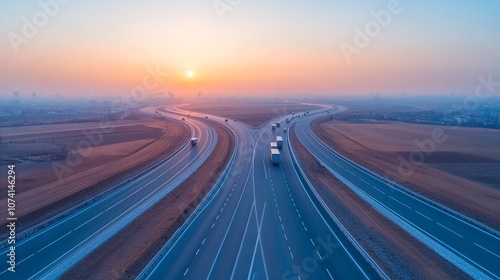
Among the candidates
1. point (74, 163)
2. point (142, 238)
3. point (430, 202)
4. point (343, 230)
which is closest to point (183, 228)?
point (142, 238)

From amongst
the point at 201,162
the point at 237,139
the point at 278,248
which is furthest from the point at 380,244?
the point at 237,139

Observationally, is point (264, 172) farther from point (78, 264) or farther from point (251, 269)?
point (78, 264)

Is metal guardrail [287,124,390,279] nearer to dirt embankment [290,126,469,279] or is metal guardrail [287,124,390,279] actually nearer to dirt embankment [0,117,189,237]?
dirt embankment [290,126,469,279]

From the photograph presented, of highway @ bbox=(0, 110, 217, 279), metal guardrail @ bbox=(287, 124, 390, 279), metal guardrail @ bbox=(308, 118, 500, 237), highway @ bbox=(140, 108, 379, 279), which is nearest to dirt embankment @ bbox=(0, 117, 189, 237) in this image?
highway @ bbox=(0, 110, 217, 279)

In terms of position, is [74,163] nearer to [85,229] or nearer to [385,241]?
[85,229]

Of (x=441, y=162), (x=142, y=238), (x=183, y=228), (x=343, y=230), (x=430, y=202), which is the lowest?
(x=441, y=162)

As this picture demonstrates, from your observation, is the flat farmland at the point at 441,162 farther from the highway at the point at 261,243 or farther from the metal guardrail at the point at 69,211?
the metal guardrail at the point at 69,211
